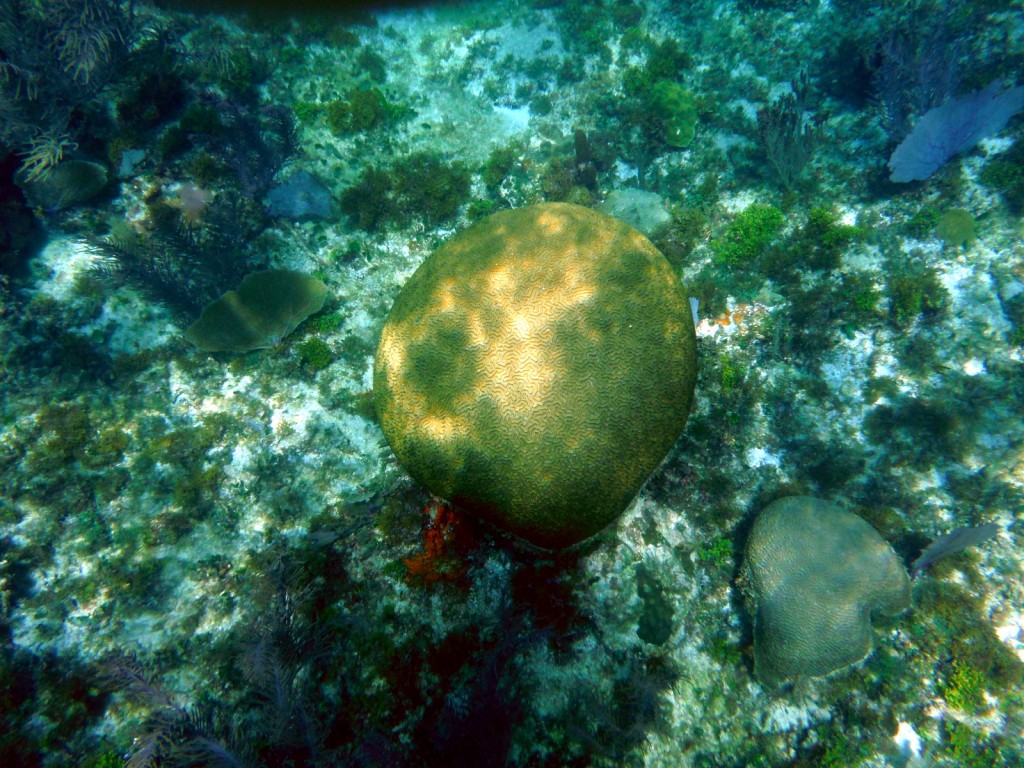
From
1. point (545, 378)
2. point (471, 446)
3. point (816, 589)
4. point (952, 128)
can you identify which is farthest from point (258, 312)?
point (952, 128)

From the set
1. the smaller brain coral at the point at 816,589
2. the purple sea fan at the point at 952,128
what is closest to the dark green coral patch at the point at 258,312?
the smaller brain coral at the point at 816,589

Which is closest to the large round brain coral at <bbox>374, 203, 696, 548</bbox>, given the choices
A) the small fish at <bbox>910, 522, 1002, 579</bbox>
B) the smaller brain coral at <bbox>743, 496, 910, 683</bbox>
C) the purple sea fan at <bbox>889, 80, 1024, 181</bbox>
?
the smaller brain coral at <bbox>743, 496, 910, 683</bbox>

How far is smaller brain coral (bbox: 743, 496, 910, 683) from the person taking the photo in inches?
159

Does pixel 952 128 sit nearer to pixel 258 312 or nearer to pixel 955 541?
pixel 955 541

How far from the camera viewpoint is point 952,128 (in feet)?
17.5

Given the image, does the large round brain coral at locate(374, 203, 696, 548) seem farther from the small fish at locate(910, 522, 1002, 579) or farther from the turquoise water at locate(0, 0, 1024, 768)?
the small fish at locate(910, 522, 1002, 579)

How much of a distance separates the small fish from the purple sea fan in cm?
429

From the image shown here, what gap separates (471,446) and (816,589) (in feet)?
12.0

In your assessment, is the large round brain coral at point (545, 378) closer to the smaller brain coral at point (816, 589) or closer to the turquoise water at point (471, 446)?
the turquoise water at point (471, 446)

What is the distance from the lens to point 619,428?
3.60m

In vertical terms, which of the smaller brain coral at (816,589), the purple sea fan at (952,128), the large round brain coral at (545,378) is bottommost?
the smaller brain coral at (816,589)

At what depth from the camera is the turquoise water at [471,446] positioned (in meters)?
3.93

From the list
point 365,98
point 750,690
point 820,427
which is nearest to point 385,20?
point 365,98

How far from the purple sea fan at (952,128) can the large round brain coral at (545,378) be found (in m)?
4.21
